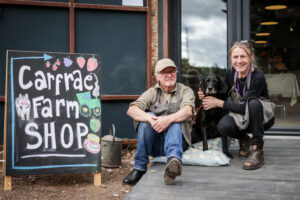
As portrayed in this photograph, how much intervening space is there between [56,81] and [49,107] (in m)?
0.27

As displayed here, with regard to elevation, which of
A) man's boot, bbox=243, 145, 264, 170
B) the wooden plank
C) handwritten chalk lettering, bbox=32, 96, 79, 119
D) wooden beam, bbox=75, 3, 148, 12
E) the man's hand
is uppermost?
wooden beam, bbox=75, 3, 148, 12

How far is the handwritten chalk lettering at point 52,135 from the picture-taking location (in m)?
3.21

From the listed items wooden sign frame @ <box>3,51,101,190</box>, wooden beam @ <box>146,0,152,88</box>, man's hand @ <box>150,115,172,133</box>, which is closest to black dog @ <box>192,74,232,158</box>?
man's hand @ <box>150,115,172,133</box>

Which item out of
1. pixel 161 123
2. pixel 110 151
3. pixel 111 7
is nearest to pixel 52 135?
pixel 110 151

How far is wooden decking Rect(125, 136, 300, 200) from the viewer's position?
2518mm

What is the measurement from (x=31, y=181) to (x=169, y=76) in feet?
6.13

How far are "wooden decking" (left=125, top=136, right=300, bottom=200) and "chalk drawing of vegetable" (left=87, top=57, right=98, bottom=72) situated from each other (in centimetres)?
117

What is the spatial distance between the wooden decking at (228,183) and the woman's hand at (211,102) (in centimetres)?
61

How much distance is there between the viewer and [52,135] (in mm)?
3254

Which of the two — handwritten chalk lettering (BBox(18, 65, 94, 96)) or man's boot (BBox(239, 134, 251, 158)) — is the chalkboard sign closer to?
handwritten chalk lettering (BBox(18, 65, 94, 96))

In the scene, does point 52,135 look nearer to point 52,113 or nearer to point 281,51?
point 52,113

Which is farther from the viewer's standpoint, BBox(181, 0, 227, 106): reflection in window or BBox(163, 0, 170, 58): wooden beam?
BBox(181, 0, 227, 106): reflection in window

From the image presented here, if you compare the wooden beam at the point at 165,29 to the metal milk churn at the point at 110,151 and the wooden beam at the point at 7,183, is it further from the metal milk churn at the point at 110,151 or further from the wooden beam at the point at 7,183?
the wooden beam at the point at 7,183

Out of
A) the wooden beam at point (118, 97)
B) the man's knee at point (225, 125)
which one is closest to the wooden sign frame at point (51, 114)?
the man's knee at point (225, 125)
